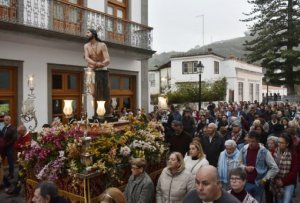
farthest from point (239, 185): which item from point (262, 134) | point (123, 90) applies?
point (123, 90)

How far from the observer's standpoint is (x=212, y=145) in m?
7.96

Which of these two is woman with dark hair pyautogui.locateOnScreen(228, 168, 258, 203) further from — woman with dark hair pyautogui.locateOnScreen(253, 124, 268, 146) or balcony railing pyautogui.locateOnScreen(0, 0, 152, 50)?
balcony railing pyautogui.locateOnScreen(0, 0, 152, 50)

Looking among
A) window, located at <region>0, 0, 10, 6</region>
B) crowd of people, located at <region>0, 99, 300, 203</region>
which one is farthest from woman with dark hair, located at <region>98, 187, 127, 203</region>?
window, located at <region>0, 0, 10, 6</region>

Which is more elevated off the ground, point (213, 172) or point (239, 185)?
point (213, 172)

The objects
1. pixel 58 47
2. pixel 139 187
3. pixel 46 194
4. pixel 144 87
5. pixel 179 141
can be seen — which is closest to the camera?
pixel 46 194

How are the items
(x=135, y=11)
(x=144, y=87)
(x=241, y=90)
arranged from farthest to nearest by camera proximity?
(x=241, y=90), (x=144, y=87), (x=135, y=11)

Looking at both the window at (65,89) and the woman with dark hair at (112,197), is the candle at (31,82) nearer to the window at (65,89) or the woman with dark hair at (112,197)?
the window at (65,89)

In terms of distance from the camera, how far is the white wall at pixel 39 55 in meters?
11.7

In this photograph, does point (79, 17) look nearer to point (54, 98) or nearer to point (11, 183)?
point (54, 98)

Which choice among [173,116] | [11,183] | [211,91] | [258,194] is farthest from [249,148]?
[211,91]

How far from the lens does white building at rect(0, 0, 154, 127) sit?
38.9 ft

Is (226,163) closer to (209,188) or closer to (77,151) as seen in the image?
(77,151)

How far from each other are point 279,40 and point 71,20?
29.9 metres

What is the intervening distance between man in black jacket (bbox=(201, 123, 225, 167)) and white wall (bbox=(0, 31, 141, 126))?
6.89 m
